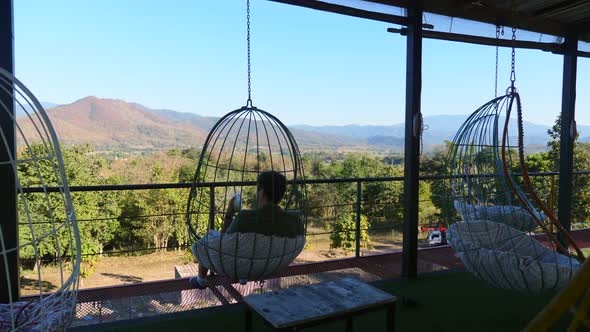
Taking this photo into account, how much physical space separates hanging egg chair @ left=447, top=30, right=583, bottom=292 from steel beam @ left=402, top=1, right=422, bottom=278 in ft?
0.87

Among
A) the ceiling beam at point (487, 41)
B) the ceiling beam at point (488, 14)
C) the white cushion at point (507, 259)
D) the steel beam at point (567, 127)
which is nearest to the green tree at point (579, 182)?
the steel beam at point (567, 127)

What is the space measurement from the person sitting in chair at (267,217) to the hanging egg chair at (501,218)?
3.32 ft

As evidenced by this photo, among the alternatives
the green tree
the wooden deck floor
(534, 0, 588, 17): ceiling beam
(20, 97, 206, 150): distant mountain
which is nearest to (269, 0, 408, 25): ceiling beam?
(534, 0, 588, 17): ceiling beam

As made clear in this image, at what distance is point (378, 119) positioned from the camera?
49.2 m

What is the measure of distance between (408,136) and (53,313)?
2.46 m

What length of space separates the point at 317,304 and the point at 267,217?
1.87 feet

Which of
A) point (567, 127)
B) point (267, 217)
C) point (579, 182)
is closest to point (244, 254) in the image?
point (267, 217)

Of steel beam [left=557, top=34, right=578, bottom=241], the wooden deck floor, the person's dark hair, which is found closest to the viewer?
the person's dark hair

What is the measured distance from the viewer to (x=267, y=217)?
7.08ft

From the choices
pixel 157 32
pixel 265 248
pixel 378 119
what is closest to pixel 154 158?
pixel 157 32

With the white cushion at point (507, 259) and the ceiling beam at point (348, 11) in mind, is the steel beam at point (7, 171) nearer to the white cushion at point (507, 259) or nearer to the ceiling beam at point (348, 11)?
the ceiling beam at point (348, 11)

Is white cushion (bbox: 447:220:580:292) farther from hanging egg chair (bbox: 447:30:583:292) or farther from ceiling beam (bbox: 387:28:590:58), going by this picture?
ceiling beam (bbox: 387:28:590:58)

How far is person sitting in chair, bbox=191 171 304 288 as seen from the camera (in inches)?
83.8

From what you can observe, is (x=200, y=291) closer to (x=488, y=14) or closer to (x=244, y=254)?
(x=244, y=254)
